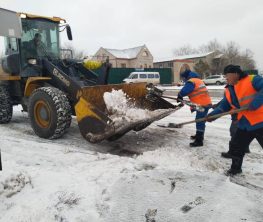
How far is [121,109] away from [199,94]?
1.50 metres

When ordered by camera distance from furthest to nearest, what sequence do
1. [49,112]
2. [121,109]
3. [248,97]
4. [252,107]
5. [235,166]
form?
[49,112], [121,109], [235,166], [248,97], [252,107]

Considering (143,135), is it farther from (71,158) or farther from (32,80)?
(32,80)

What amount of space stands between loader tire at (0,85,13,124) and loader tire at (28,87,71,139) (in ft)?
5.36

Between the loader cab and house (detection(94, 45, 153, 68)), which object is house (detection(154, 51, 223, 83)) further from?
the loader cab

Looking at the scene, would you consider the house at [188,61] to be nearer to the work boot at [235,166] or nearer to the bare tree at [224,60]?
the bare tree at [224,60]

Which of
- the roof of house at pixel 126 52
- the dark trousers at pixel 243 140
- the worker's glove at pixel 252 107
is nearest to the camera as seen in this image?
the worker's glove at pixel 252 107

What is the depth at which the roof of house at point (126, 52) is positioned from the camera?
56.8 m

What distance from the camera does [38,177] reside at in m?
4.23

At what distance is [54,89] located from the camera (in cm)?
639

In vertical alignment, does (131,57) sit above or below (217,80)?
above

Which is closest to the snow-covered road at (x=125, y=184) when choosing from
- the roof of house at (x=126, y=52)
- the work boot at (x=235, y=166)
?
the work boot at (x=235, y=166)

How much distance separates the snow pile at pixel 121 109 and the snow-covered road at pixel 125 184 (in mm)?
580

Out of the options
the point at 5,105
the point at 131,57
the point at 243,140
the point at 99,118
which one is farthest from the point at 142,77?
the point at 131,57

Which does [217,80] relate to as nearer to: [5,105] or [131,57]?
[131,57]
